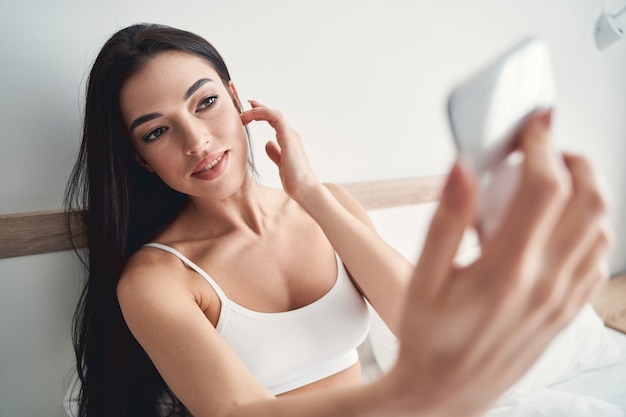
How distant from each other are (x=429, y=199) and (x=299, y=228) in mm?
649

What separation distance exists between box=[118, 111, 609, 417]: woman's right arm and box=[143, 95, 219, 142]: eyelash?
0.67 m

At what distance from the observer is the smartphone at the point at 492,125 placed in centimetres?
33

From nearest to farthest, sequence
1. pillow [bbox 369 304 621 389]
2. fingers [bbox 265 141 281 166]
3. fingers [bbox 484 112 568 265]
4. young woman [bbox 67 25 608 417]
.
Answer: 1. fingers [bbox 484 112 568 265]
2. young woman [bbox 67 25 608 417]
3. fingers [bbox 265 141 281 166]
4. pillow [bbox 369 304 621 389]

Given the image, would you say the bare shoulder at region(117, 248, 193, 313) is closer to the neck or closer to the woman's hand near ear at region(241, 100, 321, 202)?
the neck

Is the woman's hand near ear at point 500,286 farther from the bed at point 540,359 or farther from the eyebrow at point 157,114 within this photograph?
the bed at point 540,359

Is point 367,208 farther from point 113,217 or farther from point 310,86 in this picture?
point 113,217

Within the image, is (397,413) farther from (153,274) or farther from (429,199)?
(429,199)

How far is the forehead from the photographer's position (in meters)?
0.81

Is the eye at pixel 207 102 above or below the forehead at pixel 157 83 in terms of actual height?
below

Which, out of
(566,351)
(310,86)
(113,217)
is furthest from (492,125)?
(566,351)

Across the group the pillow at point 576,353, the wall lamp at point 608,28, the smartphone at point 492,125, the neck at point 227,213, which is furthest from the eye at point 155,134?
the wall lamp at point 608,28

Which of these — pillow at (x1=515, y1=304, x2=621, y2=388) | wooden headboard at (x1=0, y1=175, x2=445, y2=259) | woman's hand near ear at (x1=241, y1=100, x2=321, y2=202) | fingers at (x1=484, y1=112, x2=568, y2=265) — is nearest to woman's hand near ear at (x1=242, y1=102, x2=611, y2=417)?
fingers at (x1=484, y1=112, x2=568, y2=265)

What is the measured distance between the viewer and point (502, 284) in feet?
0.91

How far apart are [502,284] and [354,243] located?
0.65m
